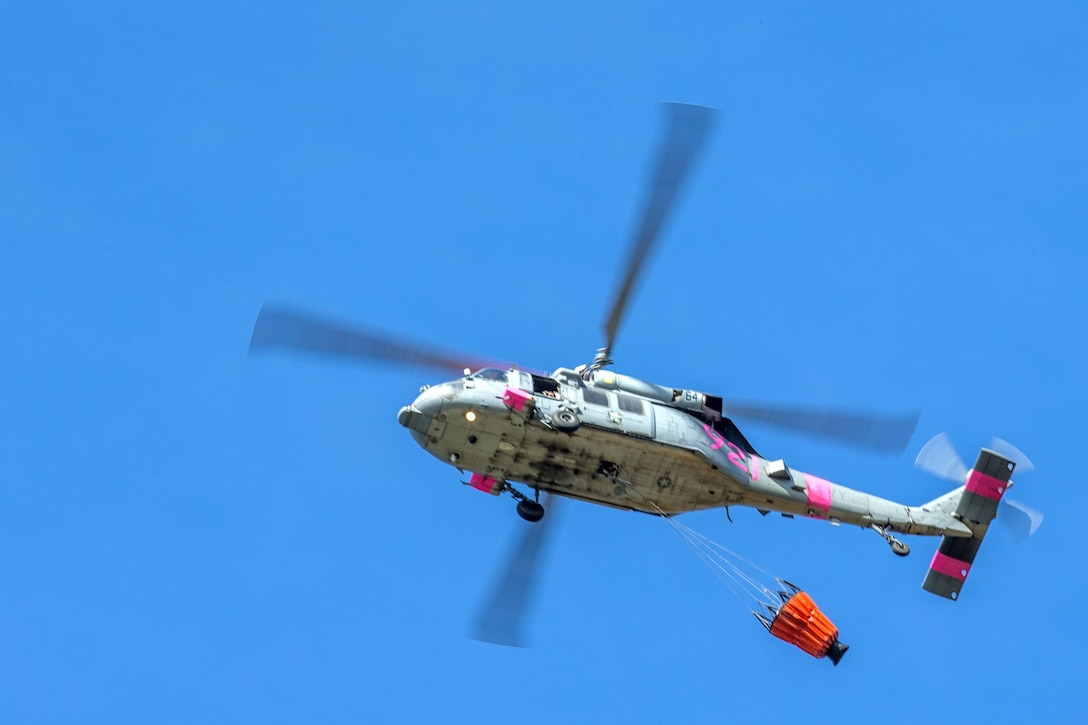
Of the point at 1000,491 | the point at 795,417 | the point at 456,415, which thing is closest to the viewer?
the point at 456,415

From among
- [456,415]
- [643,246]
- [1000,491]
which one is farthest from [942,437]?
[456,415]

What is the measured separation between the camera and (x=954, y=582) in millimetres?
33344

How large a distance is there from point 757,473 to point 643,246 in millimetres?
5269

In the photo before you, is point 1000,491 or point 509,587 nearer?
point 509,587

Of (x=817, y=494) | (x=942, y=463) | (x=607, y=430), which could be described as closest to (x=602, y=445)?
(x=607, y=430)

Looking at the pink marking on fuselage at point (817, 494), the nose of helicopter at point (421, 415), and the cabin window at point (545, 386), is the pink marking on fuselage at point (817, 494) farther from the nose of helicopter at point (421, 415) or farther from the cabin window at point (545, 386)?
the nose of helicopter at point (421, 415)

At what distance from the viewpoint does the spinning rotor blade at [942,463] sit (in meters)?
33.3

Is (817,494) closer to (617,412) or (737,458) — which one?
(737,458)

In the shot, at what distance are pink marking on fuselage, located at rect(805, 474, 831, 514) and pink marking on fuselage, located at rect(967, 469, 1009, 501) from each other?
4070 millimetres

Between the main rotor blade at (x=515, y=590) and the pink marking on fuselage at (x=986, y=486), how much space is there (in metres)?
9.74

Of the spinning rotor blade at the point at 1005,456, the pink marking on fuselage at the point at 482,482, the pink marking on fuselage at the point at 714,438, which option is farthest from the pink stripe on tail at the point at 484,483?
the spinning rotor blade at the point at 1005,456

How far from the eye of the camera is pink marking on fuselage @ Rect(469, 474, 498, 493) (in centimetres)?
2858

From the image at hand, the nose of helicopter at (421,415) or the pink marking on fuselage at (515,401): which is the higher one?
the pink marking on fuselage at (515,401)

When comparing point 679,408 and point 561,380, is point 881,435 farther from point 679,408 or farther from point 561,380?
point 561,380
